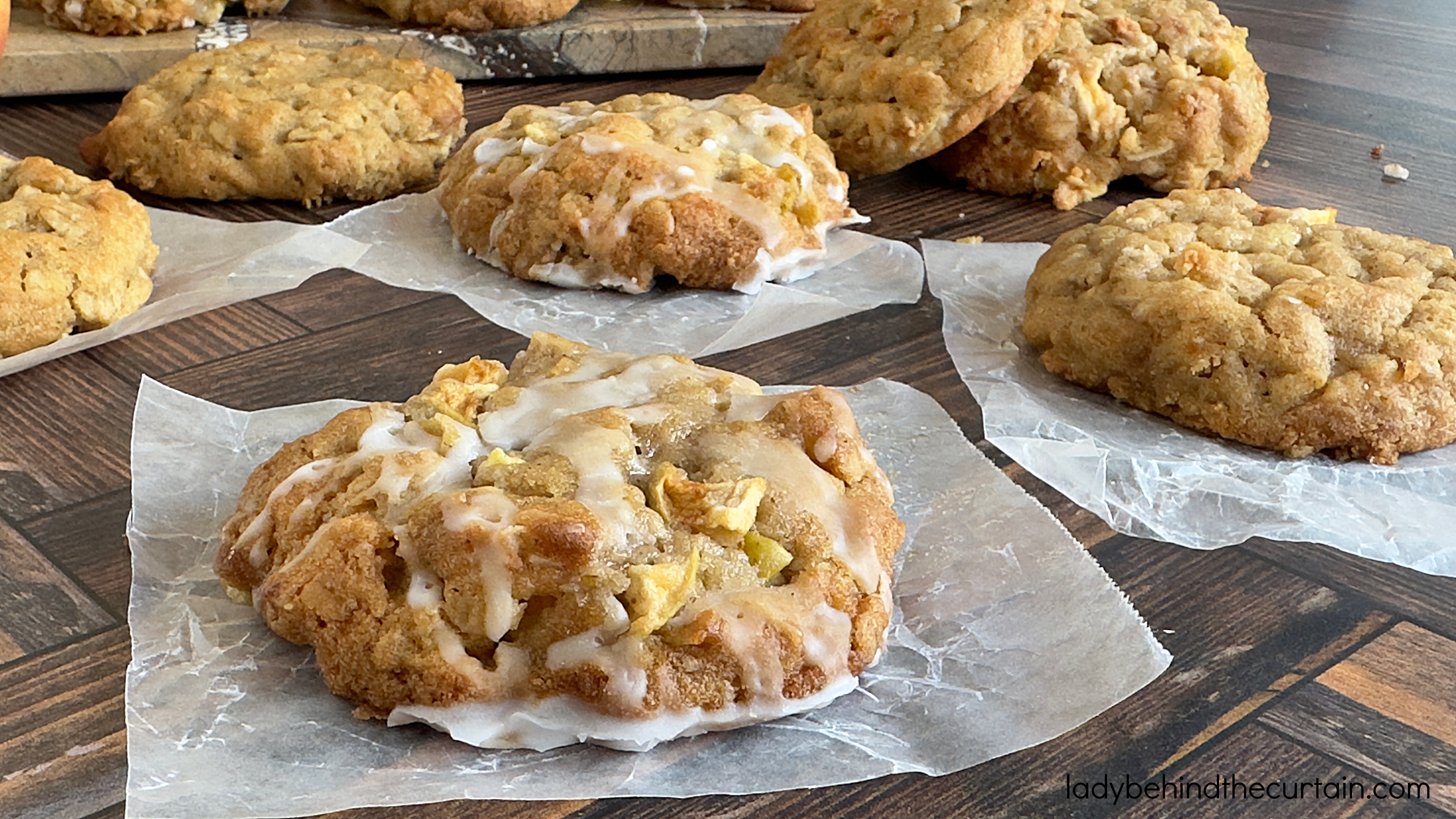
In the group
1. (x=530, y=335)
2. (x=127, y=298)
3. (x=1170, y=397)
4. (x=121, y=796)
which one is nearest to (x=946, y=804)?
(x=121, y=796)

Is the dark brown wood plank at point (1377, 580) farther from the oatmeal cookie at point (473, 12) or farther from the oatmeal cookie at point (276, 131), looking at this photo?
the oatmeal cookie at point (473, 12)

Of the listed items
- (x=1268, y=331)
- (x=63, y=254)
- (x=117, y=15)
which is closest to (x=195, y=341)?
(x=63, y=254)

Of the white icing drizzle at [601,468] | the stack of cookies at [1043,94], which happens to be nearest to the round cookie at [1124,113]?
the stack of cookies at [1043,94]

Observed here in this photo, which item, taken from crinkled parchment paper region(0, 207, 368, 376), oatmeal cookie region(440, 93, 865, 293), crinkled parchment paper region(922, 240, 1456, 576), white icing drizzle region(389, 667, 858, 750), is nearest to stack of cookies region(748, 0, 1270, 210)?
oatmeal cookie region(440, 93, 865, 293)

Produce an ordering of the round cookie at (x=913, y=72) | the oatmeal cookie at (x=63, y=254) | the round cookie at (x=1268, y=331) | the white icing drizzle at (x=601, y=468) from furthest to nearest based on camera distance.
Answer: the round cookie at (x=913, y=72) → the oatmeal cookie at (x=63, y=254) → the round cookie at (x=1268, y=331) → the white icing drizzle at (x=601, y=468)

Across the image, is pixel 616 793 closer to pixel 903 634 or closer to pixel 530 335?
pixel 903 634
